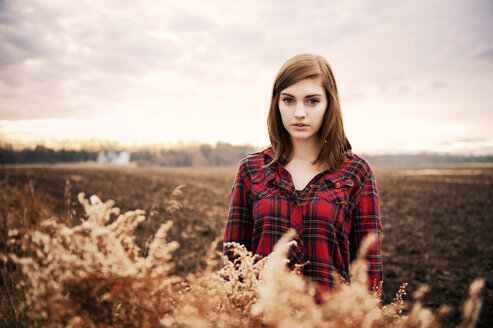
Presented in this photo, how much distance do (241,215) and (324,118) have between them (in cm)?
96

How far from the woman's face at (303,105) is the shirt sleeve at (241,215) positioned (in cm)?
56

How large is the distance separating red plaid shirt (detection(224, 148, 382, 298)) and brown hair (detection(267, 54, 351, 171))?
0.11m

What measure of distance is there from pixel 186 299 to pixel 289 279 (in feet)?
1.16

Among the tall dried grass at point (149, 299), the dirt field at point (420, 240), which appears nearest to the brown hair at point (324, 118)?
the tall dried grass at point (149, 299)

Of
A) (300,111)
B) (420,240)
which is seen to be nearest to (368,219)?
(300,111)

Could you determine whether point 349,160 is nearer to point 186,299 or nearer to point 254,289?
point 254,289

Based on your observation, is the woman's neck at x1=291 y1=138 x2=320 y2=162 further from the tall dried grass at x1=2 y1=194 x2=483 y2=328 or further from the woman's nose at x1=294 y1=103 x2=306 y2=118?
the tall dried grass at x1=2 y1=194 x2=483 y2=328

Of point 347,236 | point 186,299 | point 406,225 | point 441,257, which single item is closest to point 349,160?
point 347,236

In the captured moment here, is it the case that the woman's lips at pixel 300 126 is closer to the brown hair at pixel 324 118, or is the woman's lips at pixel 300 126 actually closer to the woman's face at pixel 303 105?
the woman's face at pixel 303 105

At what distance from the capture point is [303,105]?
206 centimetres

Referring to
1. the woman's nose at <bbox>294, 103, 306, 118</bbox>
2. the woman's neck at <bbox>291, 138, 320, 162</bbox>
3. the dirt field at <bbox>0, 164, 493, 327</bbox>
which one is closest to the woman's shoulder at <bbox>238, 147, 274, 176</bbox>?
the woman's neck at <bbox>291, 138, 320, 162</bbox>

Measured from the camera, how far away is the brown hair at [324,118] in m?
2.08

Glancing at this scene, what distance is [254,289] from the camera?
1073mm

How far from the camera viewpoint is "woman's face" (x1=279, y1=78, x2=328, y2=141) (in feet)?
6.70
